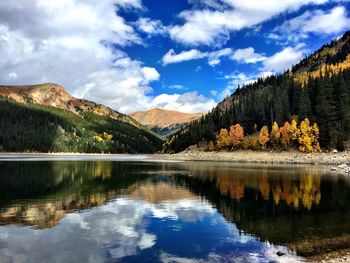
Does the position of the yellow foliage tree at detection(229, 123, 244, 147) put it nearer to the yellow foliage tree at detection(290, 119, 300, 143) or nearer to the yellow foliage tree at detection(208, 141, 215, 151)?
the yellow foliage tree at detection(208, 141, 215, 151)

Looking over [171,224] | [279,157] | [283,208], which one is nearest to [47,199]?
[171,224]

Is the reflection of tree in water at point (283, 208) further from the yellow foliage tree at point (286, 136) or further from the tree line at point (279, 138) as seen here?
the yellow foliage tree at point (286, 136)

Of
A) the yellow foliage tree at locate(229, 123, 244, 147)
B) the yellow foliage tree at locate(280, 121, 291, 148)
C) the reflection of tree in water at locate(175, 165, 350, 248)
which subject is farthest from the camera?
the yellow foliage tree at locate(229, 123, 244, 147)

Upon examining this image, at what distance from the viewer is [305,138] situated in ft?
458

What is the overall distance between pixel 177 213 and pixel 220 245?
479 inches

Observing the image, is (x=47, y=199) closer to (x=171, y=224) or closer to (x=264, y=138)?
(x=171, y=224)

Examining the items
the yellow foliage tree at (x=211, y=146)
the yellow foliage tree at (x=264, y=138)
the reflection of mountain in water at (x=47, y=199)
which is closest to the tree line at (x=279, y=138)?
the yellow foliage tree at (x=264, y=138)

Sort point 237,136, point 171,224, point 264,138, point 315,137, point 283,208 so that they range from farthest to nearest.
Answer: point 237,136
point 264,138
point 315,137
point 283,208
point 171,224

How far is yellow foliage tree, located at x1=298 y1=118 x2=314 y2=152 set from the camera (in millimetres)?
138625

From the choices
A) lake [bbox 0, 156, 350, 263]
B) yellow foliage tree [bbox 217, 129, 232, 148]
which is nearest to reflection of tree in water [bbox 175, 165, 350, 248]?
lake [bbox 0, 156, 350, 263]

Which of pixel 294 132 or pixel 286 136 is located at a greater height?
pixel 294 132

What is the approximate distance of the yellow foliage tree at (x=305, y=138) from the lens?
138625 mm

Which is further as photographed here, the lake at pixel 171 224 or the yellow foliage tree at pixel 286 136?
the yellow foliage tree at pixel 286 136

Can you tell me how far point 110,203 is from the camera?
41.8 m
